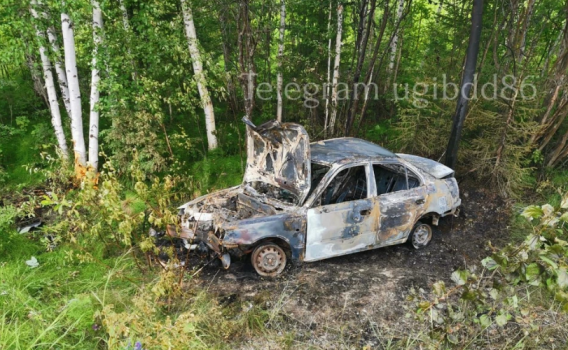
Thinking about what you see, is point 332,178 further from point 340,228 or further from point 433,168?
point 433,168

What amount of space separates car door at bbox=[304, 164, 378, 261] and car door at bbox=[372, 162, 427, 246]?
0.16 meters

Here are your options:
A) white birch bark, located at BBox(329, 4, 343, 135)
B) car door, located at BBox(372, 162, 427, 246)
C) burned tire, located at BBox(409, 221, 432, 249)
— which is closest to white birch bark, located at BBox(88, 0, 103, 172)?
white birch bark, located at BBox(329, 4, 343, 135)

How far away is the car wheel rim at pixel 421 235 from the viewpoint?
5590 mm

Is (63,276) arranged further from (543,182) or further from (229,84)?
(543,182)

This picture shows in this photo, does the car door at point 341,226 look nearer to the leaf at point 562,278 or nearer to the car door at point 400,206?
the car door at point 400,206

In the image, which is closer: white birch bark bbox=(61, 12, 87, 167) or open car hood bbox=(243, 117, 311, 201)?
open car hood bbox=(243, 117, 311, 201)

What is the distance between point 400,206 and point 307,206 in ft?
4.84

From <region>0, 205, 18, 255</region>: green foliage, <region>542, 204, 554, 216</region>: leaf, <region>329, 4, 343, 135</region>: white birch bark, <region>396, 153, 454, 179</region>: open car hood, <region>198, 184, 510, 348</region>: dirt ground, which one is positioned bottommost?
<region>198, 184, 510, 348</region>: dirt ground

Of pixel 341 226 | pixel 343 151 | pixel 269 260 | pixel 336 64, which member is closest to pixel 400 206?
pixel 341 226

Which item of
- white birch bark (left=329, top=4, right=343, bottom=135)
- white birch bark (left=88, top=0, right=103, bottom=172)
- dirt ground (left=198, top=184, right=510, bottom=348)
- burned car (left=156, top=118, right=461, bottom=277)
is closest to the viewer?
dirt ground (left=198, top=184, right=510, bottom=348)

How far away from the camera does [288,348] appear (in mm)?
3500

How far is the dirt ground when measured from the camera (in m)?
3.86

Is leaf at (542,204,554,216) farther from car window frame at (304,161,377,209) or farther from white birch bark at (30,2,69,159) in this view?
white birch bark at (30,2,69,159)

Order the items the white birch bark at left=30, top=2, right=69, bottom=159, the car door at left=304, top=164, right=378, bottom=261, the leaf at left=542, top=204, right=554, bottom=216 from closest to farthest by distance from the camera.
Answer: the leaf at left=542, top=204, right=554, bottom=216 < the car door at left=304, top=164, right=378, bottom=261 < the white birch bark at left=30, top=2, right=69, bottom=159
